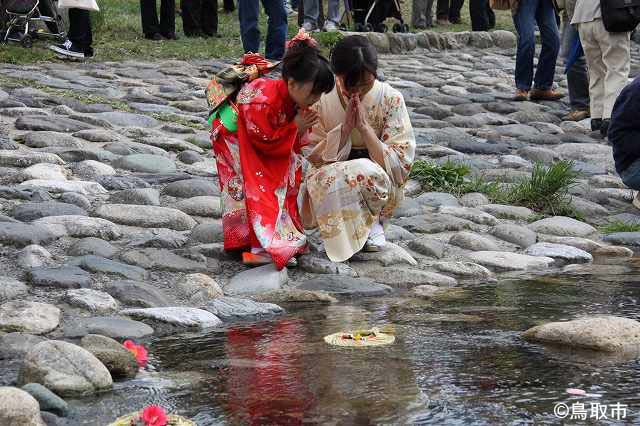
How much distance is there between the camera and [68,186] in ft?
19.0

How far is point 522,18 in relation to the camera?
391 inches

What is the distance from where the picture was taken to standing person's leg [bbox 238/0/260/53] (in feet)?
32.3

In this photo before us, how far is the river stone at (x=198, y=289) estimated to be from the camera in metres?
4.43

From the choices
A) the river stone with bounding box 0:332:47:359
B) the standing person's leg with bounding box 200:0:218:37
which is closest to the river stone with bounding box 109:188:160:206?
the river stone with bounding box 0:332:47:359

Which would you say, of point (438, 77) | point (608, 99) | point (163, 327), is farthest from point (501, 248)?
point (438, 77)

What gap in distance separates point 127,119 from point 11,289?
150 inches

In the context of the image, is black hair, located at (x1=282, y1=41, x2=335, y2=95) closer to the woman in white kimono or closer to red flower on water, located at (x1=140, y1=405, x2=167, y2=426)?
the woman in white kimono

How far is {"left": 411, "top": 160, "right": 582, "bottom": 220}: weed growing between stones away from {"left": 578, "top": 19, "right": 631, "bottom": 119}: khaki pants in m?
1.76

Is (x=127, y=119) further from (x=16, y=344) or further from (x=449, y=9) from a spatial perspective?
(x=449, y=9)

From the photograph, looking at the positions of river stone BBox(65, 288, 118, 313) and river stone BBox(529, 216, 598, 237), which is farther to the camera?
river stone BBox(529, 216, 598, 237)

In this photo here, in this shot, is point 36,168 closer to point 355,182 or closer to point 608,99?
point 355,182

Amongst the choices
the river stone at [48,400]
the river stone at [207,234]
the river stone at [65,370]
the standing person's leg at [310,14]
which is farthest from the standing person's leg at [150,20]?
the river stone at [48,400]

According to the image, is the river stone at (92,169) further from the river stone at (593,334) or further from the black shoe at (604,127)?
the black shoe at (604,127)

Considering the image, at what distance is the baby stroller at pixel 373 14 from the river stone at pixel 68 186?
814 cm
